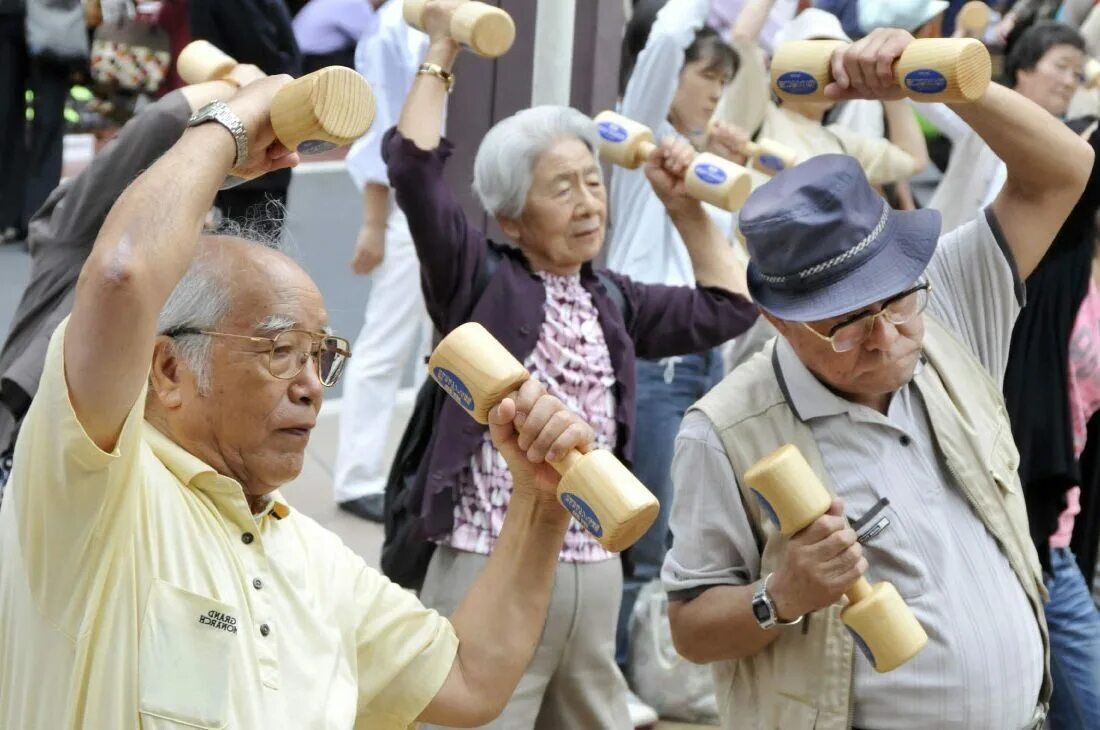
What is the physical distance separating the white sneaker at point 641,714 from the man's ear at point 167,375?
2.69m

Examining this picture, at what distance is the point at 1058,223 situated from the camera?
3096mm

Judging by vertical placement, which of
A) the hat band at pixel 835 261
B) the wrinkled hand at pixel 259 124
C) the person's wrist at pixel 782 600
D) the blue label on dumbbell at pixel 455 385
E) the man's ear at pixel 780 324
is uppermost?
the wrinkled hand at pixel 259 124

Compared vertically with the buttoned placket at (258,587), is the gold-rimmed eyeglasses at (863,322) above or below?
above

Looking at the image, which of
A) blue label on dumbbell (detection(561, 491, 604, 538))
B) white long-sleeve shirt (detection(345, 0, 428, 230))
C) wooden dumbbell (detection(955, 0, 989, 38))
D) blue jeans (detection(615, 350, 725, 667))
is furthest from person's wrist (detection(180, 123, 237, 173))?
wooden dumbbell (detection(955, 0, 989, 38))

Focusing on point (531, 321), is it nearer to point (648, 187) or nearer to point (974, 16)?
point (648, 187)

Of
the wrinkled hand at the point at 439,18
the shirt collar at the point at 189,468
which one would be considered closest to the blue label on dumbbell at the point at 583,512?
the shirt collar at the point at 189,468

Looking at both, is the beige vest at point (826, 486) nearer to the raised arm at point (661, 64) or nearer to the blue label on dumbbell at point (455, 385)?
the blue label on dumbbell at point (455, 385)

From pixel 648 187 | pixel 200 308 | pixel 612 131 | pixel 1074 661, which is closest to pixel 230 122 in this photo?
pixel 200 308

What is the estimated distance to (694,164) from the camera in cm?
400

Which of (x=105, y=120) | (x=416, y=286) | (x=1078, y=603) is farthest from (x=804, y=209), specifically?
(x=105, y=120)

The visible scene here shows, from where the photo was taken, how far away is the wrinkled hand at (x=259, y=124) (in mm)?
2156

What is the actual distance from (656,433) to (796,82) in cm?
193

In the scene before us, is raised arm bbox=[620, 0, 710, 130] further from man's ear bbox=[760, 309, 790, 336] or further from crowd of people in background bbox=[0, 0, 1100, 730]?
man's ear bbox=[760, 309, 790, 336]

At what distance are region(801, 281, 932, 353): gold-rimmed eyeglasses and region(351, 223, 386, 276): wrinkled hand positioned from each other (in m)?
3.30
